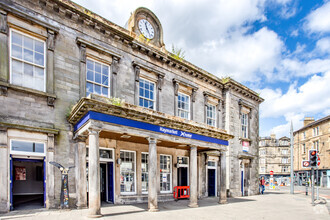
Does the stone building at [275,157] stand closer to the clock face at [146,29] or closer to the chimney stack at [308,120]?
the chimney stack at [308,120]

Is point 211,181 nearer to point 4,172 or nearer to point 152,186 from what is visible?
point 152,186

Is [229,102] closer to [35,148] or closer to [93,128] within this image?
[93,128]

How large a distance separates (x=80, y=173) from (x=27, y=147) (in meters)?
2.31

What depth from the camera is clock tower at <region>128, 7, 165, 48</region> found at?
13500mm

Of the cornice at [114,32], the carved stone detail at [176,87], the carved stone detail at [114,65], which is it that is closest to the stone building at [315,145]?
the cornice at [114,32]

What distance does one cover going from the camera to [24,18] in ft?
29.4

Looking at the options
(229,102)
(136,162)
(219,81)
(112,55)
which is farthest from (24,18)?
(229,102)

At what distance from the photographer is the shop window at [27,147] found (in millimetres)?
8505

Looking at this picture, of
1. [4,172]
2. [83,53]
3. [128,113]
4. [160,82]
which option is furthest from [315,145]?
[4,172]

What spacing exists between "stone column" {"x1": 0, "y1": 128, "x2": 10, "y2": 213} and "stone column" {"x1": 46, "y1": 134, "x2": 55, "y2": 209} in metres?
1.34

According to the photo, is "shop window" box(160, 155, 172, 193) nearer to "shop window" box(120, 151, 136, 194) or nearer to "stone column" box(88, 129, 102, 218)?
"shop window" box(120, 151, 136, 194)

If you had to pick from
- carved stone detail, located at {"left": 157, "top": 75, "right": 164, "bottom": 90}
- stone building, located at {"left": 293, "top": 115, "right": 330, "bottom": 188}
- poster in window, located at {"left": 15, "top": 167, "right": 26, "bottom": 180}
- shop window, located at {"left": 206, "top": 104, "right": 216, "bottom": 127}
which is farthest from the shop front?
stone building, located at {"left": 293, "top": 115, "right": 330, "bottom": 188}

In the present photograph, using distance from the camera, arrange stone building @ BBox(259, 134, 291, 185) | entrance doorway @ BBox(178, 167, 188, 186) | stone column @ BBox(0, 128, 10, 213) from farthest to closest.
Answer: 1. stone building @ BBox(259, 134, 291, 185)
2. entrance doorway @ BBox(178, 167, 188, 186)
3. stone column @ BBox(0, 128, 10, 213)

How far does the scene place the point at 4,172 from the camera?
26.2 feet
